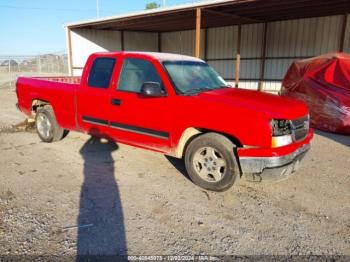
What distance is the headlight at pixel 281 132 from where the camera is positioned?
3.68 meters

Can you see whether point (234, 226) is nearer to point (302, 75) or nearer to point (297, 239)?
point (297, 239)

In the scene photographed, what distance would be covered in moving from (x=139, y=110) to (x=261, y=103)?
1.82 m

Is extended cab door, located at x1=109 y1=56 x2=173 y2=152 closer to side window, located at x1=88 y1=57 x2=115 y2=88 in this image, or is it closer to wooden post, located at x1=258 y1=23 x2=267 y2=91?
side window, located at x1=88 y1=57 x2=115 y2=88

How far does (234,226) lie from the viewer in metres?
3.35

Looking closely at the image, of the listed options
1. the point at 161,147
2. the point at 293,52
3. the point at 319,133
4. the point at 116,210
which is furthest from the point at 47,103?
the point at 293,52

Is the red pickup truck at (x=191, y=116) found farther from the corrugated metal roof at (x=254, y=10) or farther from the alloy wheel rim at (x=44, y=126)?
the corrugated metal roof at (x=254, y=10)

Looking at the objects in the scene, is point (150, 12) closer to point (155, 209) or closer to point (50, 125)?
point (50, 125)

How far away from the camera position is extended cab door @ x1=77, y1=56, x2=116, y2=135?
5023 mm

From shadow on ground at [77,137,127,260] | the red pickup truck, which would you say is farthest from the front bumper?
shadow on ground at [77,137,127,260]

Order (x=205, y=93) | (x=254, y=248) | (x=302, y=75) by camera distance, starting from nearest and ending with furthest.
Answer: (x=254, y=248) < (x=205, y=93) < (x=302, y=75)

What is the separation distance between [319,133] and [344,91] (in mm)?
1259

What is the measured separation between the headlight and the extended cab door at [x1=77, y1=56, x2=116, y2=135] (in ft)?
8.86

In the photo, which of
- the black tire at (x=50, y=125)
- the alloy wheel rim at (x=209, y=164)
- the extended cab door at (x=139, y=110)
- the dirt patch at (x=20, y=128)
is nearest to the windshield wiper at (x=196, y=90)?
the extended cab door at (x=139, y=110)

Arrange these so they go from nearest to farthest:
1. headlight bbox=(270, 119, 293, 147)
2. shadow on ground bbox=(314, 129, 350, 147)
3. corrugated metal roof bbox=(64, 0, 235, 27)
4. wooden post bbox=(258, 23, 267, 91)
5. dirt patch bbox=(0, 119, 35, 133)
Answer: headlight bbox=(270, 119, 293, 147) → shadow on ground bbox=(314, 129, 350, 147) → dirt patch bbox=(0, 119, 35, 133) → corrugated metal roof bbox=(64, 0, 235, 27) → wooden post bbox=(258, 23, 267, 91)
